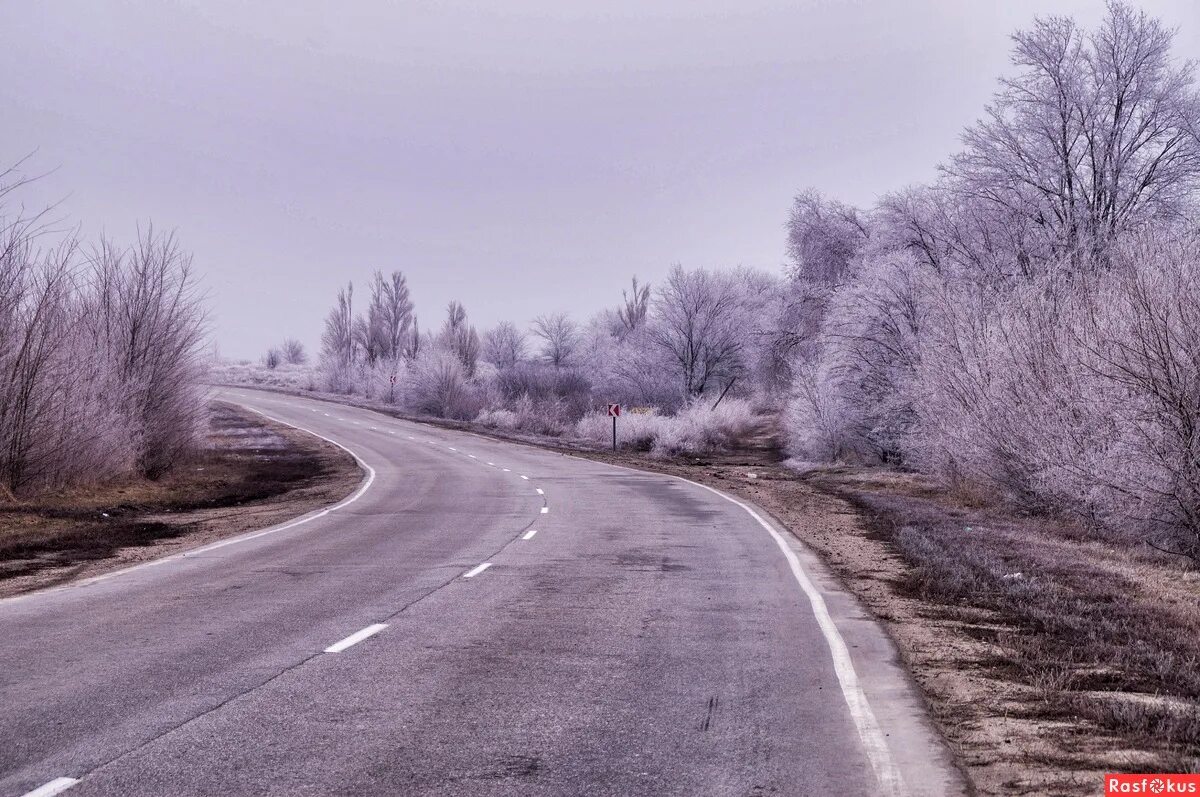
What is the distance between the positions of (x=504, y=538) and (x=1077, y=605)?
351 inches

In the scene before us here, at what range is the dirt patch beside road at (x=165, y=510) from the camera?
14.2 meters

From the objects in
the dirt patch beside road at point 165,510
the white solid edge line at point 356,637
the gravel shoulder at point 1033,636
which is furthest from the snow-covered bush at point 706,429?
the white solid edge line at point 356,637

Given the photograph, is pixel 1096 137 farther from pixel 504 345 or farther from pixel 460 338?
pixel 504 345

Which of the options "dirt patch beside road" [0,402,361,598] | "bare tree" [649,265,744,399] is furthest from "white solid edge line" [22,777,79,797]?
"bare tree" [649,265,744,399]

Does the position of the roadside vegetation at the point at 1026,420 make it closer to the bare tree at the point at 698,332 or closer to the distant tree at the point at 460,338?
the bare tree at the point at 698,332

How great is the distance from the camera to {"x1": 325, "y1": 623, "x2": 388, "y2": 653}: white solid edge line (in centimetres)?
787

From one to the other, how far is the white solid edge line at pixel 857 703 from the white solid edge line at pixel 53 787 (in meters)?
3.91

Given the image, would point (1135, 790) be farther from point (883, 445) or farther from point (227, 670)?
point (883, 445)

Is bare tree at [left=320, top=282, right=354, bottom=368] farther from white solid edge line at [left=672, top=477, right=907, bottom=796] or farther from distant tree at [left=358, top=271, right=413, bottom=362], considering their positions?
white solid edge line at [left=672, top=477, right=907, bottom=796]

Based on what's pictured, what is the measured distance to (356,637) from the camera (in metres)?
8.30

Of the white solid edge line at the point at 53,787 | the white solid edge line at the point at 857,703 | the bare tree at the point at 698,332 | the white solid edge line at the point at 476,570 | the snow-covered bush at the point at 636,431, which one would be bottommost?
the white solid edge line at the point at 476,570

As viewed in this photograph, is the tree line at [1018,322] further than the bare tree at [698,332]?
No

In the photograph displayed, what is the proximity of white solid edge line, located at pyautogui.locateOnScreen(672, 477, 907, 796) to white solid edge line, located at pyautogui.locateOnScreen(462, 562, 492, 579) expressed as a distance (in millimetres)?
3929

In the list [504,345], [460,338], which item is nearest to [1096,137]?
[460,338]
